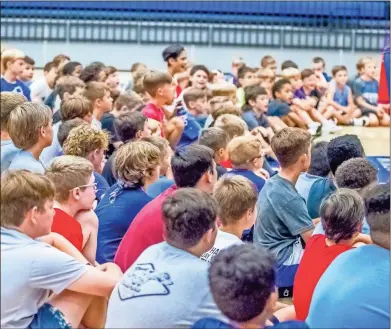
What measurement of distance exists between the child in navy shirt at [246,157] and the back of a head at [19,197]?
1920 millimetres

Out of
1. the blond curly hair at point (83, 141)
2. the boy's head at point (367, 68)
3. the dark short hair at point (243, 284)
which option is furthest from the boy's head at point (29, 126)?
the boy's head at point (367, 68)

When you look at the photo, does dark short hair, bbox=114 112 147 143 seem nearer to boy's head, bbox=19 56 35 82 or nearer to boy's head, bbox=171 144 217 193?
boy's head, bbox=171 144 217 193

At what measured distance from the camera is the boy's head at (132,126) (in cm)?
507

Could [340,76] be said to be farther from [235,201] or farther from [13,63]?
[235,201]

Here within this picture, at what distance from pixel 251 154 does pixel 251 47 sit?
27.3 ft

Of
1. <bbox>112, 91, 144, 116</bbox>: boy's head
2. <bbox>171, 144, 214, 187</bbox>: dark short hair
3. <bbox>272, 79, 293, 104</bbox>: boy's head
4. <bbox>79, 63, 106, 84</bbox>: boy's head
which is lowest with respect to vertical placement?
<bbox>272, 79, 293, 104</bbox>: boy's head

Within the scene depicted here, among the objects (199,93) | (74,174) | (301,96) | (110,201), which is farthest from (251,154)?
(301,96)

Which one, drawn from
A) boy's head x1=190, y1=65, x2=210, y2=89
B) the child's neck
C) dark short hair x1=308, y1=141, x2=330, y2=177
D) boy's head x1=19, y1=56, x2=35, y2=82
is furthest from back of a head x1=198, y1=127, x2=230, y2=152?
boy's head x1=19, y1=56, x2=35, y2=82

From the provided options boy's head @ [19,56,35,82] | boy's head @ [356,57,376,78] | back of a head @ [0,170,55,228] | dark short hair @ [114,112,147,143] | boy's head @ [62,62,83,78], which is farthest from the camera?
boy's head @ [356,57,376,78]

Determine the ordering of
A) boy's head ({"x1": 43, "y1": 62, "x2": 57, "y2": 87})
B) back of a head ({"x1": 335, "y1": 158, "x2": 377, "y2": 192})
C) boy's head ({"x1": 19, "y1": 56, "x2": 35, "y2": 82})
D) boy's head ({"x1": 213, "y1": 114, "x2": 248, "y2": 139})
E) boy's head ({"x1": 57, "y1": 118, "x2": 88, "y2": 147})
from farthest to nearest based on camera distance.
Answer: boy's head ({"x1": 43, "y1": 62, "x2": 57, "y2": 87}) → boy's head ({"x1": 19, "y1": 56, "x2": 35, "y2": 82}) → boy's head ({"x1": 213, "y1": 114, "x2": 248, "y2": 139}) → boy's head ({"x1": 57, "y1": 118, "x2": 88, "y2": 147}) → back of a head ({"x1": 335, "y1": 158, "x2": 377, "y2": 192})

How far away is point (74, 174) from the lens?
11.0 feet

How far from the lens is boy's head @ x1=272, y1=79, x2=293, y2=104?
8338 millimetres

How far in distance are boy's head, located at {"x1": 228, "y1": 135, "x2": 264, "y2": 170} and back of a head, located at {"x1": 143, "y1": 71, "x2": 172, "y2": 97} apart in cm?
172

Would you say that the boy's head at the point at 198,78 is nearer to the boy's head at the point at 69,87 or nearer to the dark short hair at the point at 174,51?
the dark short hair at the point at 174,51
